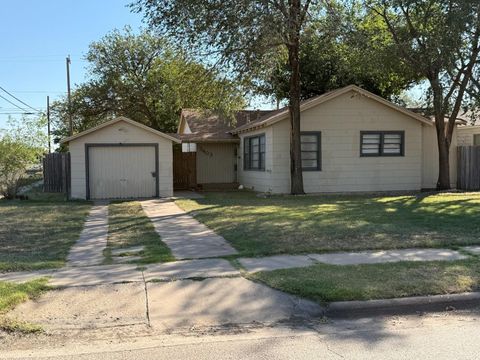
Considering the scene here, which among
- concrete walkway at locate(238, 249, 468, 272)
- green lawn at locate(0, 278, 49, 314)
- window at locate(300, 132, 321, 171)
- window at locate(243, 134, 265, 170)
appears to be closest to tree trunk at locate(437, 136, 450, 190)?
window at locate(300, 132, 321, 171)

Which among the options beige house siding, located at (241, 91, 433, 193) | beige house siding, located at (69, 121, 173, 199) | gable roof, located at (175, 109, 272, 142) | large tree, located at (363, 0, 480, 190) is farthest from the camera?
gable roof, located at (175, 109, 272, 142)

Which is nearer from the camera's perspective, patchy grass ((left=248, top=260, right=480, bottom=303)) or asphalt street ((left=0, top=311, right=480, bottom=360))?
asphalt street ((left=0, top=311, right=480, bottom=360))

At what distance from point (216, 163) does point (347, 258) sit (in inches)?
706

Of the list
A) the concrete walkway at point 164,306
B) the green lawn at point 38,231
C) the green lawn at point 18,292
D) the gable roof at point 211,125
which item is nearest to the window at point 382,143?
the gable roof at point 211,125

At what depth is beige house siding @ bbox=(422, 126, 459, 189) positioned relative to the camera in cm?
2261

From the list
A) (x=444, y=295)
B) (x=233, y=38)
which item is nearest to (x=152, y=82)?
(x=233, y=38)

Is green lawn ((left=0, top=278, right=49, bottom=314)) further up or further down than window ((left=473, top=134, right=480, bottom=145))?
further down

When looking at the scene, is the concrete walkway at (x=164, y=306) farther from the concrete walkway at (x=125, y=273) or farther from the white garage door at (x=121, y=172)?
the white garage door at (x=121, y=172)

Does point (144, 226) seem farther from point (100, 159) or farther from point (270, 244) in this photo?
point (100, 159)

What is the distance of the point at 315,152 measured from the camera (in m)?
20.9

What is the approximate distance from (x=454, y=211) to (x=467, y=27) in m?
6.15

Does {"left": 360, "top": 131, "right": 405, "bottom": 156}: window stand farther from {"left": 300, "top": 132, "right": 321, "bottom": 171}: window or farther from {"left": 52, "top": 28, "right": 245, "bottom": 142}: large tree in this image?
{"left": 52, "top": 28, "right": 245, "bottom": 142}: large tree

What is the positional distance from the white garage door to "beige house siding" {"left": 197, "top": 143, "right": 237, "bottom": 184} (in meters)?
5.90

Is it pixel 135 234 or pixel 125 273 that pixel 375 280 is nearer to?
pixel 125 273
